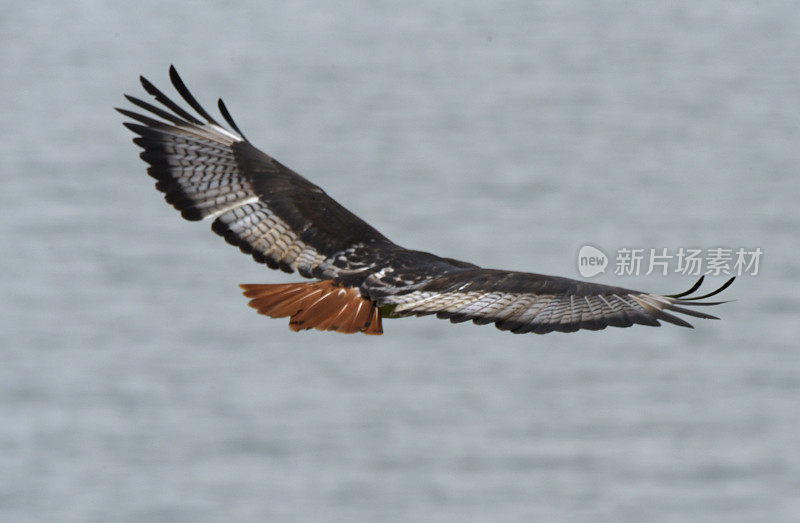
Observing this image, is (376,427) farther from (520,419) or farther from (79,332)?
(79,332)

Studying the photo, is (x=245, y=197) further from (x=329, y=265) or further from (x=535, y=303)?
(x=535, y=303)

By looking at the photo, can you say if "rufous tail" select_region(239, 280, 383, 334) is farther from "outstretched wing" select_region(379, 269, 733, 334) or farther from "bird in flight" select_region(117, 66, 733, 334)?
"outstretched wing" select_region(379, 269, 733, 334)

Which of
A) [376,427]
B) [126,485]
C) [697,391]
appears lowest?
[126,485]

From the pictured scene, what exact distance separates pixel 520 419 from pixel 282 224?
30.5 ft

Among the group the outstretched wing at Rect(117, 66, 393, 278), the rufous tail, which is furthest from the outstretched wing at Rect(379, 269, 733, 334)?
the outstretched wing at Rect(117, 66, 393, 278)

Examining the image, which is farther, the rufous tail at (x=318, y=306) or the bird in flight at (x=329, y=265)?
the rufous tail at (x=318, y=306)

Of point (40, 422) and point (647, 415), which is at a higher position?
point (647, 415)

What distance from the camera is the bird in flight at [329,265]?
6.12m

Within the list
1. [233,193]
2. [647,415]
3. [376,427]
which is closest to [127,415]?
[376,427]

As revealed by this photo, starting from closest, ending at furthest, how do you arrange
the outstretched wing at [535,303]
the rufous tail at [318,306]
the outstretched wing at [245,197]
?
the outstretched wing at [535,303], the rufous tail at [318,306], the outstretched wing at [245,197]

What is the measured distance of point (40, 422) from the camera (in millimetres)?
16188

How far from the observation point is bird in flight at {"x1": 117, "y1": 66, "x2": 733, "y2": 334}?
20.1ft

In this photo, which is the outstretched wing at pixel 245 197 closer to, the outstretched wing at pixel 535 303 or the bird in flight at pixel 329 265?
the bird in flight at pixel 329 265

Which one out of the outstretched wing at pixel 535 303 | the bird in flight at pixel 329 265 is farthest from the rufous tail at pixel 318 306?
the outstretched wing at pixel 535 303
